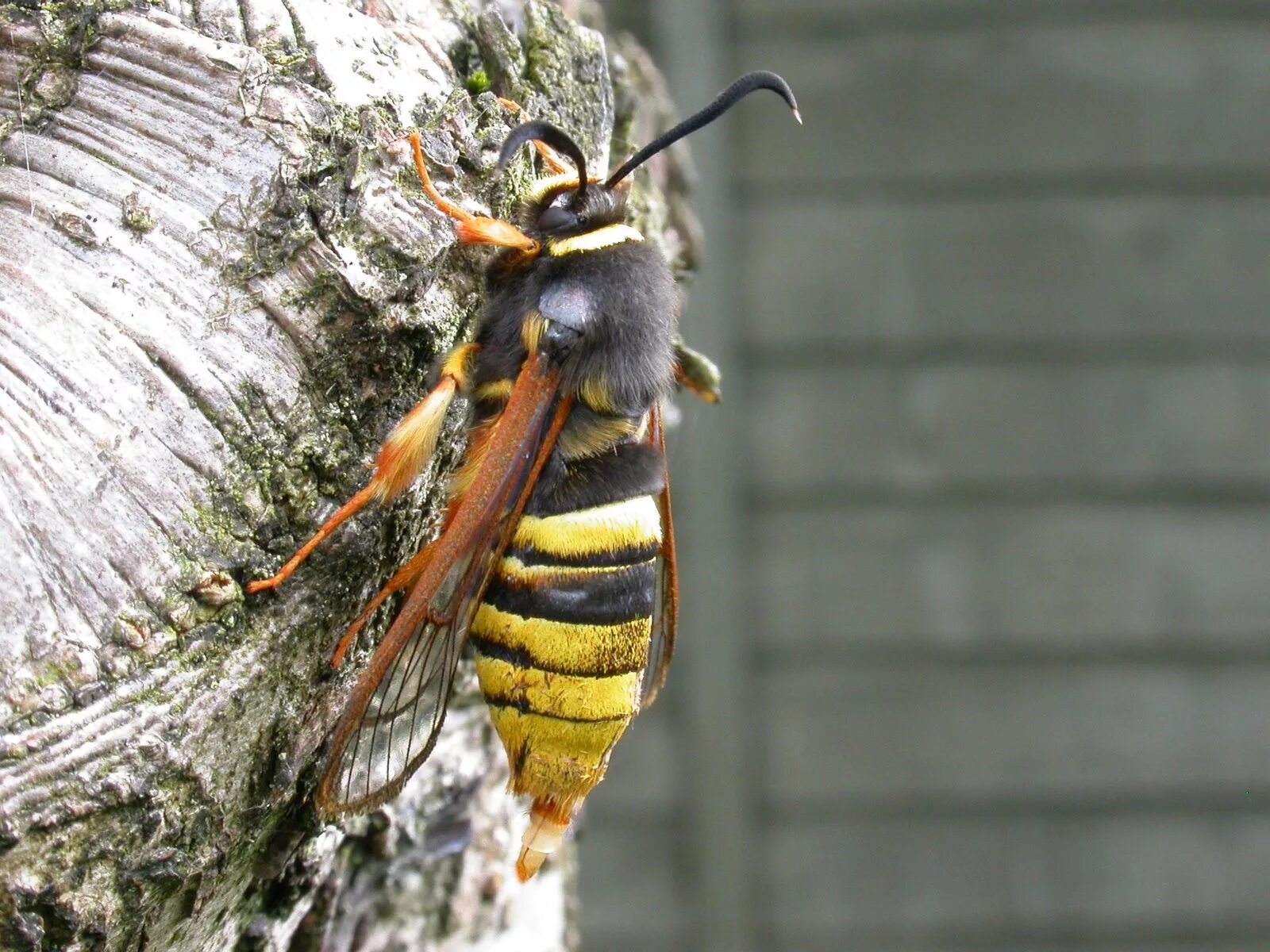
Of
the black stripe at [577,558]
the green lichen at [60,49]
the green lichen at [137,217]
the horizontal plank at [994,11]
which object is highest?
the horizontal plank at [994,11]

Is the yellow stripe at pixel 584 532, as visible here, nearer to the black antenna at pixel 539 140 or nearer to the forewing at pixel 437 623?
the forewing at pixel 437 623

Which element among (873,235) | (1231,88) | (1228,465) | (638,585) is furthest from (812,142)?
(638,585)

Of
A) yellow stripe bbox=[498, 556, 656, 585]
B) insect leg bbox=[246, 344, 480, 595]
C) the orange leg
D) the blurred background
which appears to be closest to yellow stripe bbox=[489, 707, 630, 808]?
yellow stripe bbox=[498, 556, 656, 585]

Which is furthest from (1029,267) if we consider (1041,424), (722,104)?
(722,104)

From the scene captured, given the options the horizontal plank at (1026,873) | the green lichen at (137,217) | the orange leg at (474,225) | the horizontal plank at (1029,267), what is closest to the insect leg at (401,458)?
the orange leg at (474,225)

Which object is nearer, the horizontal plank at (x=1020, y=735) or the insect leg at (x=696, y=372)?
the insect leg at (x=696, y=372)

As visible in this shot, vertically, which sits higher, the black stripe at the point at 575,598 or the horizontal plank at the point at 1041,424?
the horizontal plank at the point at 1041,424
